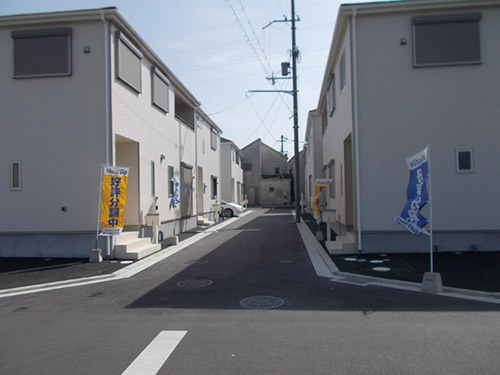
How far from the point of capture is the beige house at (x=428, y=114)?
1008cm

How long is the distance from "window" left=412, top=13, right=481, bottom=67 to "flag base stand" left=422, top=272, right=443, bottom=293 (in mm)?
5974

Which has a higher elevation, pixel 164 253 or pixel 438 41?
pixel 438 41

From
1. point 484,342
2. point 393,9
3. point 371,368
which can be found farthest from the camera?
point 393,9

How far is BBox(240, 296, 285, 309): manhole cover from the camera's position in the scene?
6.18m

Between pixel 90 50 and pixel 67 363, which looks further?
pixel 90 50

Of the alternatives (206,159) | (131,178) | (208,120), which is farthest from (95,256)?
(208,120)

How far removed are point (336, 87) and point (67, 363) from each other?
40.1 ft

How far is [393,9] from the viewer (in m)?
10.2

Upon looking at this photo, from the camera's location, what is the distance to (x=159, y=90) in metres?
14.5

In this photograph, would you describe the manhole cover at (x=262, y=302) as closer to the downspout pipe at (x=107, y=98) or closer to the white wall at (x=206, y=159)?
the downspout pipe at (x=107, y=98)

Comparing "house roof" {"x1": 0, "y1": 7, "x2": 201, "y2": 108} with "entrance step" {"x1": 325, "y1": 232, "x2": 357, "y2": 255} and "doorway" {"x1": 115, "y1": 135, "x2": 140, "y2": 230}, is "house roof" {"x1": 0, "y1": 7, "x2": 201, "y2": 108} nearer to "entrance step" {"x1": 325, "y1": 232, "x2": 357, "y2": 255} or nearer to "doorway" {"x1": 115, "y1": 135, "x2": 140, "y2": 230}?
"doorway" {"x1": 115, "y1": 135, "x2": 140, "y2": 230}

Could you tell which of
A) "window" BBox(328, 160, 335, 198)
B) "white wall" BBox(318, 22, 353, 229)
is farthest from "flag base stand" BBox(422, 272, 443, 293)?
"window" BBox(328, 160, 335, 198)

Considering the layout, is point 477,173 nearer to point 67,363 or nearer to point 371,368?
point 371,368

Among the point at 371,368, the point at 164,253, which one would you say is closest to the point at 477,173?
the point at 371,368
